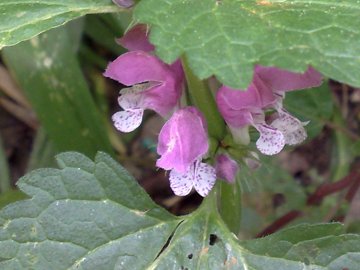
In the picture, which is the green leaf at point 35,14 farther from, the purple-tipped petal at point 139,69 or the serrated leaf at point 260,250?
the serrated leaf at point 260,250

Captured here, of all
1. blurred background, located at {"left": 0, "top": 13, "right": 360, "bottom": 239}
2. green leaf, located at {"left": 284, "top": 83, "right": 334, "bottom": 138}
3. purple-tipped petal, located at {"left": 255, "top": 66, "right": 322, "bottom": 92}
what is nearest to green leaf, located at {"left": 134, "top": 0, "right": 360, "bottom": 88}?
purple-tipped petal, located at {"left": 255, "top": 66, "right": 322, "bottom": 92}

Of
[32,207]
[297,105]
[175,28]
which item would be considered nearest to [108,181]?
[32,207]

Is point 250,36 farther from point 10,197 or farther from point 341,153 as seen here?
point 341,153

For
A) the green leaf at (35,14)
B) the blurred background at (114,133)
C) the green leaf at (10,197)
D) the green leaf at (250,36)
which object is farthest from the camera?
the blurred background at (114,133)

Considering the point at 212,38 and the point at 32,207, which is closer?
the point at 212,38

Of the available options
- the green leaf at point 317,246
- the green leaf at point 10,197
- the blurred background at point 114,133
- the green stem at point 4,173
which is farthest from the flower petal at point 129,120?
the green stem at point 4,173

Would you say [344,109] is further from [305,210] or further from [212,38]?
[212,38]
